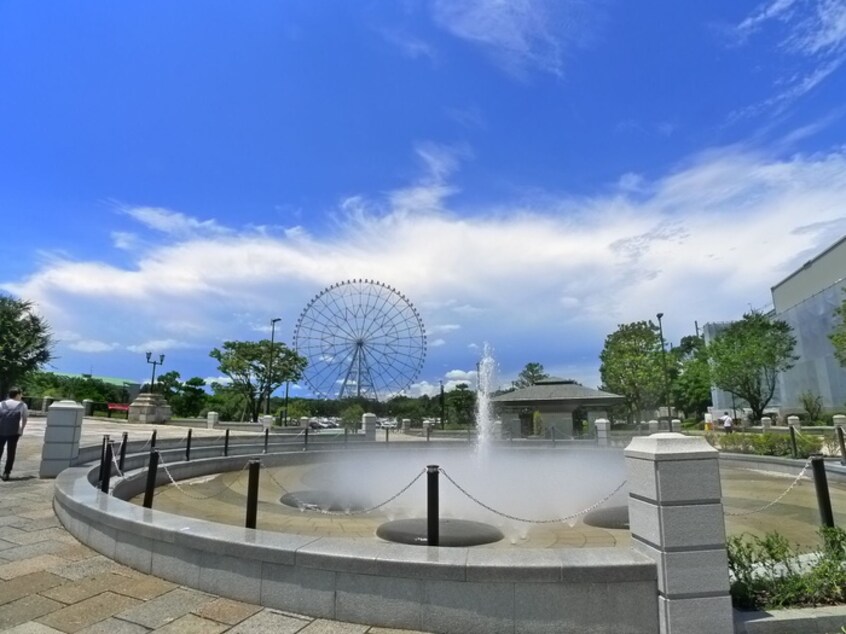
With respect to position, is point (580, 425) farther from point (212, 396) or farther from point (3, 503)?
point (212, 396)

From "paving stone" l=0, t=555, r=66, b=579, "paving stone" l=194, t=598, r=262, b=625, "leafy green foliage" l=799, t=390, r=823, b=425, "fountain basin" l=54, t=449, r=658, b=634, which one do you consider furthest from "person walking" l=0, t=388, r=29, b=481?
"leafy green foliage" l=799, t=390, r=823, b=425

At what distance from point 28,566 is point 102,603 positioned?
5.30ft

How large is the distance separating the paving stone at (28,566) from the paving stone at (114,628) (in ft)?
5.85

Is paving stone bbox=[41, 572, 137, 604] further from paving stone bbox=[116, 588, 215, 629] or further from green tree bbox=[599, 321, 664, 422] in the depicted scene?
green tree bbox=[599, 321, 664, 422]

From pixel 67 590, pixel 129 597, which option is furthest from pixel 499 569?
pixel 67 590

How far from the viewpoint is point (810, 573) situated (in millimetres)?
4492

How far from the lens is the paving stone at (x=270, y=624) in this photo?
3.95m

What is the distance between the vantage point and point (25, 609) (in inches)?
167

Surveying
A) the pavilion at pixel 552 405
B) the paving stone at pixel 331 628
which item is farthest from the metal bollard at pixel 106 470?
the pavilion at pixel 552 405

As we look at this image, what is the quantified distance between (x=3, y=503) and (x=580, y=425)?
29.5 meters

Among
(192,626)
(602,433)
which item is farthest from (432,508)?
(602,433)

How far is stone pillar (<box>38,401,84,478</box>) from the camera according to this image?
1062 cm

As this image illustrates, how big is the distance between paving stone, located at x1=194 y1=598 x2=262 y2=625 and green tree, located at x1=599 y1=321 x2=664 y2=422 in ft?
169

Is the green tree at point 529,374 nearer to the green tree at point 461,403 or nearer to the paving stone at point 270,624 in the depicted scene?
the green tree at point 461,403
